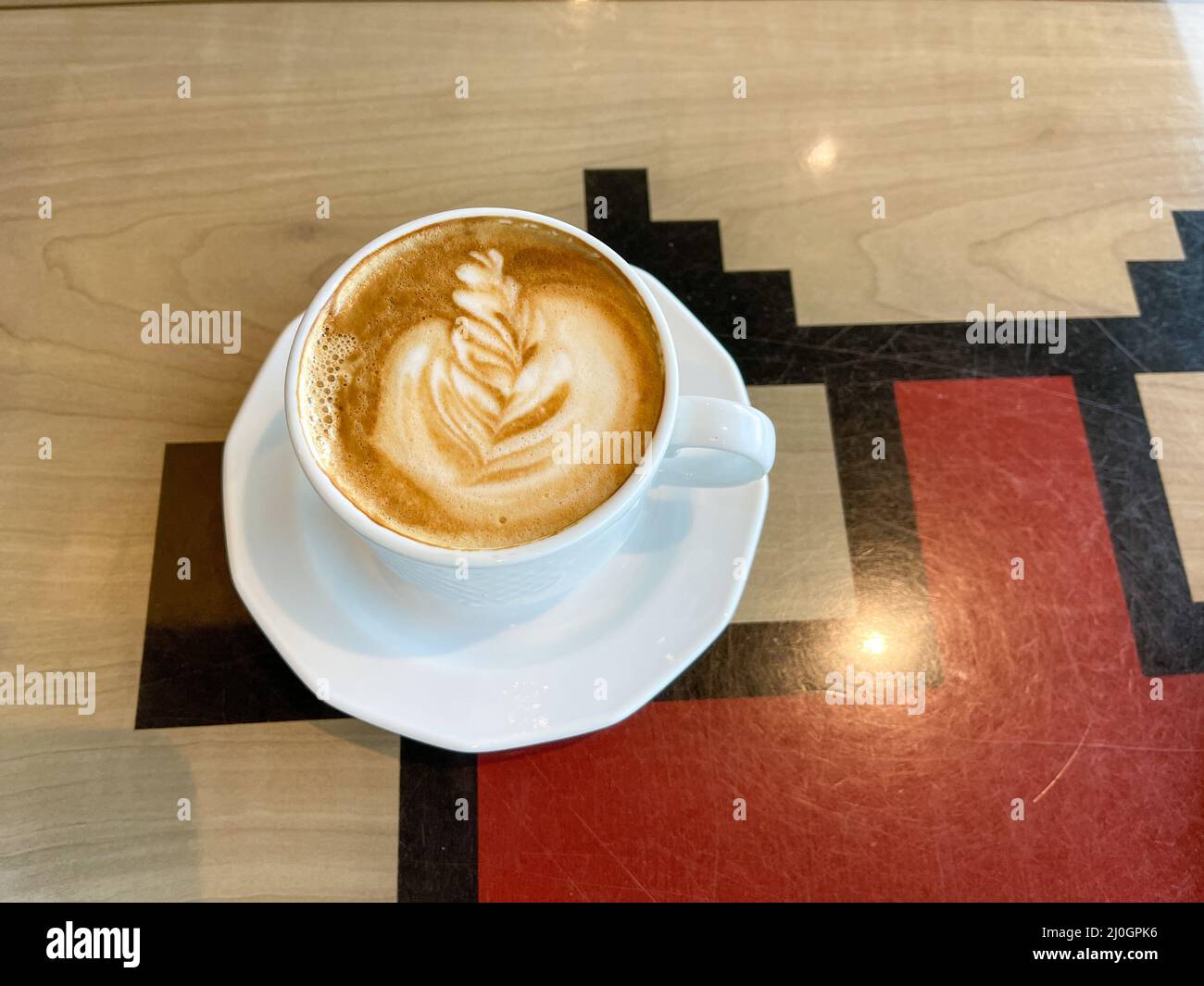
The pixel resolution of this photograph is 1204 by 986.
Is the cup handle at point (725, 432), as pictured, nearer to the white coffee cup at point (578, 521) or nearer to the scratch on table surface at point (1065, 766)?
the white coffee cup at point (578, 521)

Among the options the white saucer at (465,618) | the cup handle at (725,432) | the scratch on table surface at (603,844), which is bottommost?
the scratch on table surface at (603,844)

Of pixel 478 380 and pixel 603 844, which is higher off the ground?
pixel 478 380

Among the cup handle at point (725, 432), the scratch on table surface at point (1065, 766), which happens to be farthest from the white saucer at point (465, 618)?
the scratch on table surface at point (1065, 766)

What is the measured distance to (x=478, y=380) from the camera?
0.53 metres

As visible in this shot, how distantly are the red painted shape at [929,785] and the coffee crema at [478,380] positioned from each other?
0.79 feet

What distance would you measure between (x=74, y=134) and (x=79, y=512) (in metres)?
0.38

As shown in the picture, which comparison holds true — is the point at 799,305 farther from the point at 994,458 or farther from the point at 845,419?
the point at 994,458

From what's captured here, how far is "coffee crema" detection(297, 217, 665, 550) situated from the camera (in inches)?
19.4

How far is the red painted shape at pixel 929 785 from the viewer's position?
617 millimetres

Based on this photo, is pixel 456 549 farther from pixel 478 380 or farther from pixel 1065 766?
pixel 1065 766

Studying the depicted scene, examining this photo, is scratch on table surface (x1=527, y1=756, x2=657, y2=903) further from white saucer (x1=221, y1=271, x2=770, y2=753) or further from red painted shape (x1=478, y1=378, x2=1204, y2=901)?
white saucer (x1=221, y1=271, x2=770, y2=753)

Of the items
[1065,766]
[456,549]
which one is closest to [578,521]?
[456,549]

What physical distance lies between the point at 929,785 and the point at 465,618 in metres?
0.38

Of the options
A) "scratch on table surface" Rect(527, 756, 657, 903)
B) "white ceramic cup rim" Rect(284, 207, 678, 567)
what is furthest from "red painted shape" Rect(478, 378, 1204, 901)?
"white ceramic cup rim" Rect(284, 207, 678, 567)
